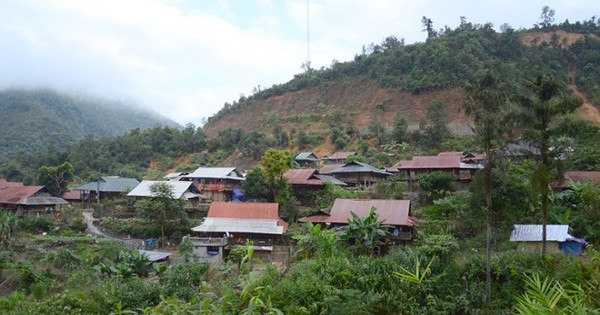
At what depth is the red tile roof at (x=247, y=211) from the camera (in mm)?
27891

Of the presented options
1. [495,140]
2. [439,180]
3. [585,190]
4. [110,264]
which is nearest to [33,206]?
[110,264]

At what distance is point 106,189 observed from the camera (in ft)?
128

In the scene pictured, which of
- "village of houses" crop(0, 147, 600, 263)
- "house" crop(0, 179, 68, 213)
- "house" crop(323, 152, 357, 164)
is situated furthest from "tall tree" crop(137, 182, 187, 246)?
"house" crop(323, 152, 357, 164)

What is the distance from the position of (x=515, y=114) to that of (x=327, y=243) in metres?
8.91

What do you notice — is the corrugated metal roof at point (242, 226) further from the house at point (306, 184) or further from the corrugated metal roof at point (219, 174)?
the corrugated metal roof at point (219, 174)

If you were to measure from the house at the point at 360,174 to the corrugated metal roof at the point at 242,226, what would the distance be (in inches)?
456

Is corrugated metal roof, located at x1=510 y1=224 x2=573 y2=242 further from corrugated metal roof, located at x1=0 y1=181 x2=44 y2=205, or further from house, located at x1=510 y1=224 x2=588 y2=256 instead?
corrugated metal roof, located at x1=0 y1=181 x2=44 y2=205

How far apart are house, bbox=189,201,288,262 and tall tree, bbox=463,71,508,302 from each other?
13.4 m

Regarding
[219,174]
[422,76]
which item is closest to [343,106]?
[422,76]

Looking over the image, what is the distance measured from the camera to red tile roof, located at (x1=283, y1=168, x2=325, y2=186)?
3347cm

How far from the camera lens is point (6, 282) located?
78.3 feet

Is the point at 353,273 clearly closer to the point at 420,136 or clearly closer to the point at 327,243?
the point at 327,243

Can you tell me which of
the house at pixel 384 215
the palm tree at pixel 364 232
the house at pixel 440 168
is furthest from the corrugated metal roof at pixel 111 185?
the palm tree at pixel 364 232

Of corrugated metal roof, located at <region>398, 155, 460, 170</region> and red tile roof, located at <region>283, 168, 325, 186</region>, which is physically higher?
corrugated metal roof, located at <region>398, 155, 460, 170</region>
